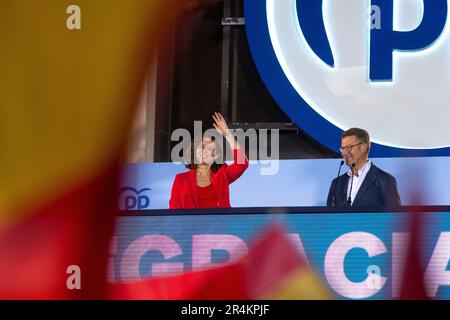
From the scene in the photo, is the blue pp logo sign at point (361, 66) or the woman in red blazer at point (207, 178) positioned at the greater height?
the blue pp logo sign at point (361, 66)

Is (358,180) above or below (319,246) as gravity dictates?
above

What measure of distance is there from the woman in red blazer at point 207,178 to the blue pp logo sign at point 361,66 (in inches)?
13.4

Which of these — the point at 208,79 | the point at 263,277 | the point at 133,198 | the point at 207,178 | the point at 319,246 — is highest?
the point at 208,79

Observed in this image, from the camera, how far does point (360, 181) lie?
5215mm

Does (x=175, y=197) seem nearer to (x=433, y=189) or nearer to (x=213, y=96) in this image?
(x=213, y=96)

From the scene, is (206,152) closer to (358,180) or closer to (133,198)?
(133,198)

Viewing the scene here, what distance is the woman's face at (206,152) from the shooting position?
213 inches

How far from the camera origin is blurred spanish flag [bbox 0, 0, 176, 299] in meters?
5.50

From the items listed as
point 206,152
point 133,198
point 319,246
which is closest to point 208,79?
point 206,152

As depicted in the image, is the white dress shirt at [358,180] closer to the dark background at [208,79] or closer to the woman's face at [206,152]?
the dark background at [208,79]

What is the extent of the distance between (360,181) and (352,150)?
0.16 meters

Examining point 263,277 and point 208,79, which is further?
point 208,79

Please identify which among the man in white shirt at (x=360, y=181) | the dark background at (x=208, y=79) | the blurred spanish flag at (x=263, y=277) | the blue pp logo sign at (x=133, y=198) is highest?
the dark background at (x=208, y=79)

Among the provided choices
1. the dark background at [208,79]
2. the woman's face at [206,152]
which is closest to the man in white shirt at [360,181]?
the dark background at [208,79]
